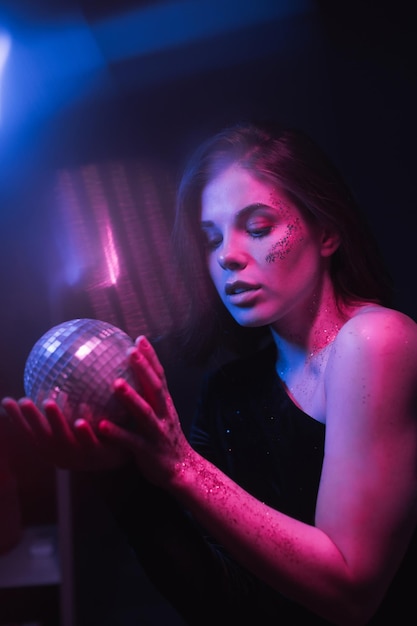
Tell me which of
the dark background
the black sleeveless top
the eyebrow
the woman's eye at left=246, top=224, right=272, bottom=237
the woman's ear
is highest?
the dark background

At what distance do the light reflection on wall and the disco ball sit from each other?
0.26m

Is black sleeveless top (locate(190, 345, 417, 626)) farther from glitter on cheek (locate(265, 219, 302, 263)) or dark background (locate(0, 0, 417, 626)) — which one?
glitter on cheek (locate(265, 219, 302, 263))

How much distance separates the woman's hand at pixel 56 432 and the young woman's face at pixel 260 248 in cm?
29

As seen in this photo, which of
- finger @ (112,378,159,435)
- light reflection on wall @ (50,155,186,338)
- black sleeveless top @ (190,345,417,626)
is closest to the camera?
finger @ (112,378,159,435)

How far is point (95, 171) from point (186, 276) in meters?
0.27

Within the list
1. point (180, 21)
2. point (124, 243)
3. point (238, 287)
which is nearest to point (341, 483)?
point (238, 287)

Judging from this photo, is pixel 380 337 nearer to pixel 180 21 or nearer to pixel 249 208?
pixel 249 208

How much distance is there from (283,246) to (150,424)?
1.09ft

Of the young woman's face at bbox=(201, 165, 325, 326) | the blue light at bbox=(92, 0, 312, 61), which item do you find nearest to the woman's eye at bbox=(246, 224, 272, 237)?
the young woman's face at bbox=(201, 165, 325, 326)

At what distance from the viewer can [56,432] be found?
1.83ft

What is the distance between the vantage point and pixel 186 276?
0.85 metres

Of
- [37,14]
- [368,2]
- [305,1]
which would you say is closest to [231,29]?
[305,1]

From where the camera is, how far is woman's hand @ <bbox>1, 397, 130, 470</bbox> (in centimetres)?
55

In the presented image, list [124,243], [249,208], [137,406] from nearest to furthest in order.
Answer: [137,406]
[249,208]
[124,243]
